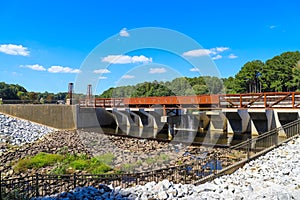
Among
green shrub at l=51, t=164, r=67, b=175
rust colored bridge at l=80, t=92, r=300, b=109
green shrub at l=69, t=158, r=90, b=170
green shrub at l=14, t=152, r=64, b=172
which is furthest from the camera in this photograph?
rust colored bridge at l=80, t=92, r=300, b=109

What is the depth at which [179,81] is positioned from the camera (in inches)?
2082

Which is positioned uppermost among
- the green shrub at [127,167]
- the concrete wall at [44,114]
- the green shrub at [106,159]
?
the concrete wall at [44,114]

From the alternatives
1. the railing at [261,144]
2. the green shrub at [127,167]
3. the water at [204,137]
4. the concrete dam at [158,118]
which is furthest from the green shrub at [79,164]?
the concrete dam at [158,118]

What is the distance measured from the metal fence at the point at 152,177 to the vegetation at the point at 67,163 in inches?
48.9

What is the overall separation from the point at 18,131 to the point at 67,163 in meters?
9.42

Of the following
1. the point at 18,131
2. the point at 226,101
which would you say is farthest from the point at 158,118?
the point at 18,131

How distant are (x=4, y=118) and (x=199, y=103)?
1700 centimetres

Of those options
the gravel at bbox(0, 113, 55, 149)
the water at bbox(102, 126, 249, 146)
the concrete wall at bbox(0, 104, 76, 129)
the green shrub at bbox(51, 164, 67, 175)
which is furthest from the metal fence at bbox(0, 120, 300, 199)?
the concrete wall at bbox(0, 104, 76, 129)

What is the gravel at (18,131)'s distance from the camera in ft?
53.9

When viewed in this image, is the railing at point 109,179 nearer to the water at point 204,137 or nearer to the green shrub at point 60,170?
the green shrub at point 60,170

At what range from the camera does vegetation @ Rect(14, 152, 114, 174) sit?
410 inches

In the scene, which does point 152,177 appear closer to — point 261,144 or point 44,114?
point 261,144

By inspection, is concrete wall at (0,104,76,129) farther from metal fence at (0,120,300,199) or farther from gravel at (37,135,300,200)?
gravel at (37,135,300,200)

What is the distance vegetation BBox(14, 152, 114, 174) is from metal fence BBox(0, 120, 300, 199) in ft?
4.07
